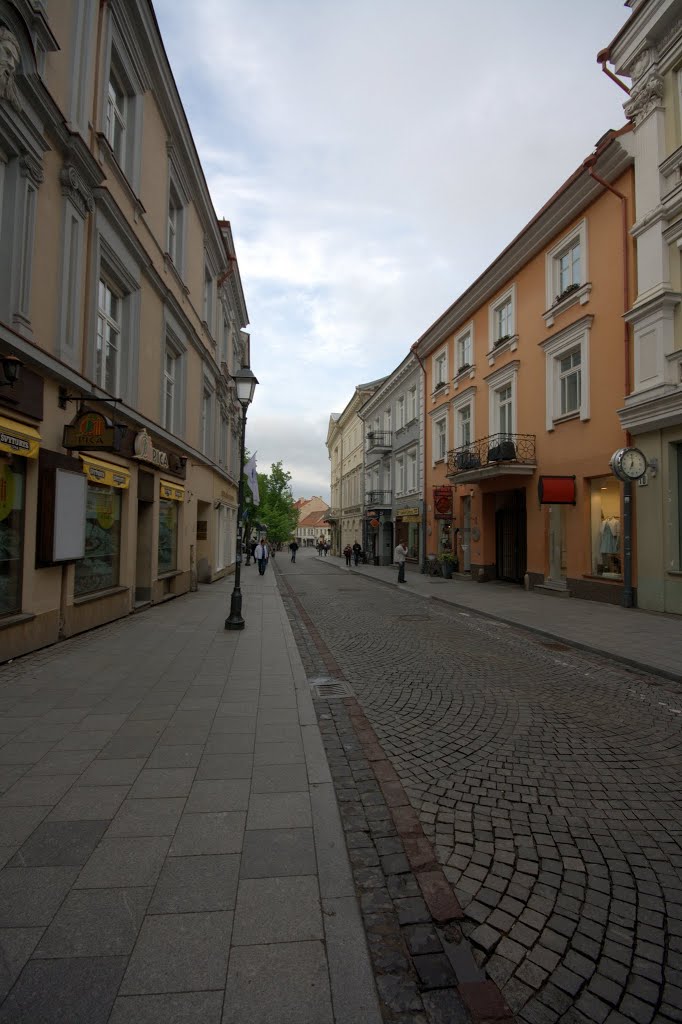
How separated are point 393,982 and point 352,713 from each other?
3114 millimetres

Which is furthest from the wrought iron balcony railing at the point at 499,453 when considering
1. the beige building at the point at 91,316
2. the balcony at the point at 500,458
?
the beige building at the point at 91,316

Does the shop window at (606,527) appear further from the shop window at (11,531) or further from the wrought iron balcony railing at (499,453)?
the shop window at (11,531)

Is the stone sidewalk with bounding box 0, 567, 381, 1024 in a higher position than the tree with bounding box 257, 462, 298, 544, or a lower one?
lower

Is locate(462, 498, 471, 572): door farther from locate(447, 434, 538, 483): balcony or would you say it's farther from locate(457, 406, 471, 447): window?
locate(447, 434, 538, 483): balcony

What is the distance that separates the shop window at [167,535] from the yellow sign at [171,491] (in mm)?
137

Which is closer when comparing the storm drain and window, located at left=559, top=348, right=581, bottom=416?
the storm drain

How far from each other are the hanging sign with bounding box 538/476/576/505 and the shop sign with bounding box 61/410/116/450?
35.2 ft

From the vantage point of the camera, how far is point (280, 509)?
205 ft

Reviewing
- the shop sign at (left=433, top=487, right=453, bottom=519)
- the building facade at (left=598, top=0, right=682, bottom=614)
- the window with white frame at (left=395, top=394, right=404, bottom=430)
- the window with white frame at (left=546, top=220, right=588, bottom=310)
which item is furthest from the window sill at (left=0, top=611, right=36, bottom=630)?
the window with white frame at (left=395, top=394, right=404, bottom=430)

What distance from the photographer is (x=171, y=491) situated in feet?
42.2

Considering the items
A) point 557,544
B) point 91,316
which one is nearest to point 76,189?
point 91,316

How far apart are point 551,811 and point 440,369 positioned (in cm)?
2308

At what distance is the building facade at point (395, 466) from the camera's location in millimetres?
27359

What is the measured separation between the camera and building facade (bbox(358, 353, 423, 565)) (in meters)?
27.4
